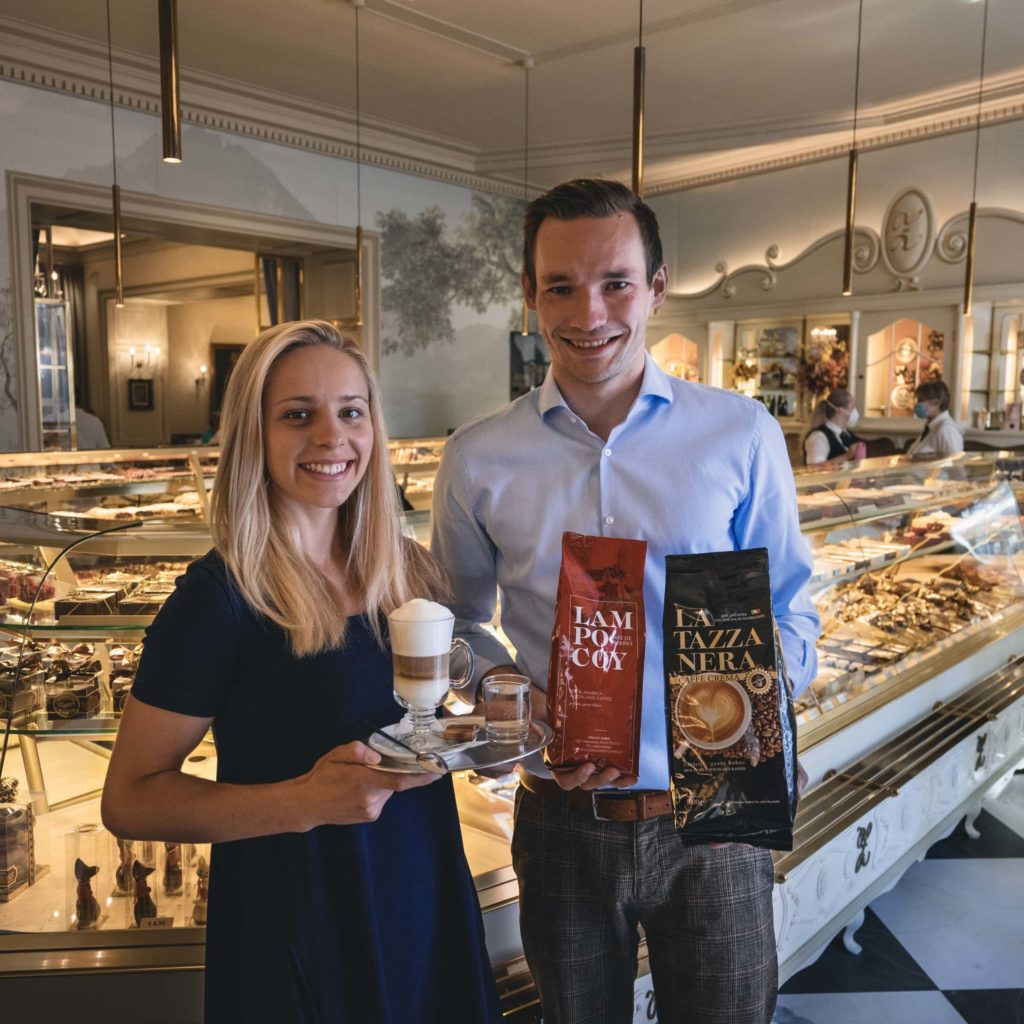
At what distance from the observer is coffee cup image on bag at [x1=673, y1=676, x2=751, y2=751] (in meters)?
1.31

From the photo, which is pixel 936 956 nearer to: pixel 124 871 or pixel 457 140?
pixel 124 871

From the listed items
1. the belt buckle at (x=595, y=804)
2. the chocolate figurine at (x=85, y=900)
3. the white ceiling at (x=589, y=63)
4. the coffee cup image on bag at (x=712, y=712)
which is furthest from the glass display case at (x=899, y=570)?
the white ceiling at (x=589, y=63)

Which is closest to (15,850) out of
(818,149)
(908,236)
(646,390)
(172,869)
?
(172,869)

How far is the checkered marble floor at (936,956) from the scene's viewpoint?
8.41 feet

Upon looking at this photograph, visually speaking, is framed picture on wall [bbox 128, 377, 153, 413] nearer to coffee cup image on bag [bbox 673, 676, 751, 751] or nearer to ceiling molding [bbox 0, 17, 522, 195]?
ceiling molding [bbox 0, 17, 522, 195]

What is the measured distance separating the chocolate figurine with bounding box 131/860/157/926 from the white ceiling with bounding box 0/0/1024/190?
5.54 meters

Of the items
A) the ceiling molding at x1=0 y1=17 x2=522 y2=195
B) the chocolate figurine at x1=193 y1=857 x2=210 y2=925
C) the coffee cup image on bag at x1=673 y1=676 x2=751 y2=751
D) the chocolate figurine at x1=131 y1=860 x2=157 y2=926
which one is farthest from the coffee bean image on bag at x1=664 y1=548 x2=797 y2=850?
the ceiling molding at x1=0 y1=17 x2=522 y2=195

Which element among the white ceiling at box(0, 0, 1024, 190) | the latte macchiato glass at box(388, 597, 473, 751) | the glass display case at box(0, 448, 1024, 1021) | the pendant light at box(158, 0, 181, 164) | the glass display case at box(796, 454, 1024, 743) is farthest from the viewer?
the white ceiling at box(0, 0, 1024, 190)

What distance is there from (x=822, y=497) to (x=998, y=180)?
5766mm

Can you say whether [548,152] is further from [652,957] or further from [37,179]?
[652,957]

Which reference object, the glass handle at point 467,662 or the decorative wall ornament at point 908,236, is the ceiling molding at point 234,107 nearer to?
the decorative wall ornament at point 908,236

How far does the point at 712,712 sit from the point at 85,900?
1346 millimetres

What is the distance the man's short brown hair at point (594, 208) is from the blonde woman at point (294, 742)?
1.32 feet

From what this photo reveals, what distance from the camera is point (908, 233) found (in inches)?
318
